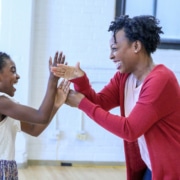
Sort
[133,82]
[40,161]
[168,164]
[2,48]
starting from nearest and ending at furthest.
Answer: [168,164]
[133,82]
[2,48]
[40,161]

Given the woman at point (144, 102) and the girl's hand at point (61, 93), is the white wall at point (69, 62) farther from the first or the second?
the woman at point (144, 102)

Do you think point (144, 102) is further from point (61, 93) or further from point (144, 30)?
point (61, 93)

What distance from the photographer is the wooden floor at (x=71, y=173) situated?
131 inches

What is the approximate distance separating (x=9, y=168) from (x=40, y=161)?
7.53 ft

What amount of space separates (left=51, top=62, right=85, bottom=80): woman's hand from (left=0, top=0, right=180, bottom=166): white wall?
1.96 metres

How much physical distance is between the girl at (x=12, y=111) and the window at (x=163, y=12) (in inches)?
93.9

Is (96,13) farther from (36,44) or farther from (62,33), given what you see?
(36,44)

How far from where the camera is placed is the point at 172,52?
3959 mm

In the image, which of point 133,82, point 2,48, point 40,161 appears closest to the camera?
point 133,82

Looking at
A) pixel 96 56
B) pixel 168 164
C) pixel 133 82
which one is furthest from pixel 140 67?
pixel 96 56

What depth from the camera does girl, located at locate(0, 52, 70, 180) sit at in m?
1.56

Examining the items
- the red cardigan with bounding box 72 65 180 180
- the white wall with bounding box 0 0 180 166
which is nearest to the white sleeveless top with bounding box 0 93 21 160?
the red cardigan with bounding box 72 65 180 180

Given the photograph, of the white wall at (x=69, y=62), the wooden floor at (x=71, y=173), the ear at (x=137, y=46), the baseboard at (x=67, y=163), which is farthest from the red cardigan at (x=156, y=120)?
the baseboard at (x=67, y=163)

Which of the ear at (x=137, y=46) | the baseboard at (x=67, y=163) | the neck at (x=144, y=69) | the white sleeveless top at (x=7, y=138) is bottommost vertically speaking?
the baseboard at (x=67, y=163)
